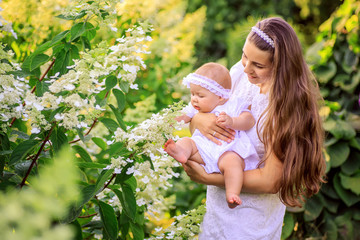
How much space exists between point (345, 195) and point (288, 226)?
0.49 metres

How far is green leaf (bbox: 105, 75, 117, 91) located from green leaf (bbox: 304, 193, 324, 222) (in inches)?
87.6

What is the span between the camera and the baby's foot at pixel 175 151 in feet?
4.57

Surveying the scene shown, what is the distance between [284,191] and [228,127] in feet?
1.06

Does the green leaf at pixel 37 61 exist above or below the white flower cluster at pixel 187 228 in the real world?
above

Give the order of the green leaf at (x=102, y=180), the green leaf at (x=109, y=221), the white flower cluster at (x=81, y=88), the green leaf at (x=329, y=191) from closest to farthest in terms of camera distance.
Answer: the white flower cluster at (x=81, y=88)
the green leaf at (x=102, y=180)
the green leaf at (x=109, y=221)
the green leaf at (x=329, y=191)

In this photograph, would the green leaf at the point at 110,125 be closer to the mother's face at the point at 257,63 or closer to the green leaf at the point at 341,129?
the mother's face at the point at 257,63

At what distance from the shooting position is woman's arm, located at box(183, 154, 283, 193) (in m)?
1.46

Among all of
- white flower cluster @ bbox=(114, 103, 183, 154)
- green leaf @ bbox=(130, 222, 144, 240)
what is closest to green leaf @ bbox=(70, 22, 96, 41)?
white flower cluster @ bbox=(114, 103, 183, 154)

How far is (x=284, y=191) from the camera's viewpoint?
149cm

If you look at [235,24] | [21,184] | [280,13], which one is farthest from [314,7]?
[21,184]

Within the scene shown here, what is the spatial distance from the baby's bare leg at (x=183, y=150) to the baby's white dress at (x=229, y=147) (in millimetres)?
21

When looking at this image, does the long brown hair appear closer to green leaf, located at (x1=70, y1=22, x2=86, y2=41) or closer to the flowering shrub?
the flowering shrub

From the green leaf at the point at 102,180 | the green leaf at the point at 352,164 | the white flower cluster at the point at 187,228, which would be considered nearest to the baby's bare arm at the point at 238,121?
the white flower cluster at the point at 187,228

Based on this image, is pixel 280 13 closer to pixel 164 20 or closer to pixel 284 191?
pixel 164 20
